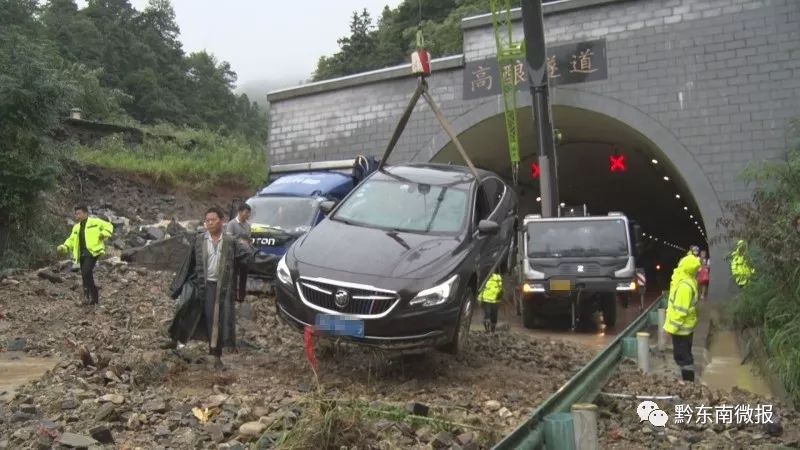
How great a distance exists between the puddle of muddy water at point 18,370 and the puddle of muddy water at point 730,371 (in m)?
7.25

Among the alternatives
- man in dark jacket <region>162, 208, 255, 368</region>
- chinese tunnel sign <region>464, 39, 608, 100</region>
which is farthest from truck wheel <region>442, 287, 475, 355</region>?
chinese tunnel sign <region>464, 39, 608, 100</region>

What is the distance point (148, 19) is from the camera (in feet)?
185

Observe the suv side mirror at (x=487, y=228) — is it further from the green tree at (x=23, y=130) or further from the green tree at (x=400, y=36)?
the green tree at (x=400, y=36)

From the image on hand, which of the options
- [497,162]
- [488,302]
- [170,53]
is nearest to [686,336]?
[488,302]

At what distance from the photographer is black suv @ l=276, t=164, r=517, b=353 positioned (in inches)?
235

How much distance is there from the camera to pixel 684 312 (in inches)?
323

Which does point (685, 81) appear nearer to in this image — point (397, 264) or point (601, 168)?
point (601, 168)

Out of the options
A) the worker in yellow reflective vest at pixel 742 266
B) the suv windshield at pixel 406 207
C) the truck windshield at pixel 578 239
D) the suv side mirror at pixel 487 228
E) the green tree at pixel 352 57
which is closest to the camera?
the suv side mirror at pixel 487 228

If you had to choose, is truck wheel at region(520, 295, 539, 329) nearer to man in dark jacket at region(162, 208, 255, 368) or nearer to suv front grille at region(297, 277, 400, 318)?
man in dark jacket at region(162, 208, 255, 368)

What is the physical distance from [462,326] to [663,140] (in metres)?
12.2

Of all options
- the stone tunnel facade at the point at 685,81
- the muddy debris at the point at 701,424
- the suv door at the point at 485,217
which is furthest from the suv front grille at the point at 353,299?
the stone tunnel facade at the point at 685,81

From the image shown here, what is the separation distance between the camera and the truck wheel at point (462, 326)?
6.52m

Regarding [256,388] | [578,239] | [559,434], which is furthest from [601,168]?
[559,434]

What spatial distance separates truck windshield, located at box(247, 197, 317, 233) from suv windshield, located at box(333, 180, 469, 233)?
403cm
